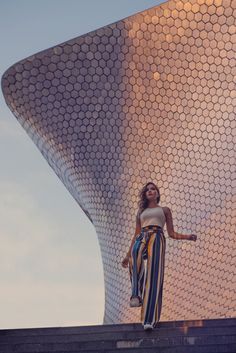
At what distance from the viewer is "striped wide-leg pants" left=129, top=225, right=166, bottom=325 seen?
345 inches

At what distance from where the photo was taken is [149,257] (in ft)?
29.3

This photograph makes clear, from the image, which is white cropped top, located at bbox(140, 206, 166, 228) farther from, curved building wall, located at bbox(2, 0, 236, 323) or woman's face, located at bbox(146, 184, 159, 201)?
curved building wall, located at bbox(2, 0, 236, 323)

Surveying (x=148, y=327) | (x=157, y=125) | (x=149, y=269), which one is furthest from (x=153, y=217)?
(x=157, y=125)

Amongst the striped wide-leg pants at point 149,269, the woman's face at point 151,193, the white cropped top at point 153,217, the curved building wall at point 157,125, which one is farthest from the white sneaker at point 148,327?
the curved building wall at point 157,125

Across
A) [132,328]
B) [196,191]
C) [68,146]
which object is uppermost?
[68,146]

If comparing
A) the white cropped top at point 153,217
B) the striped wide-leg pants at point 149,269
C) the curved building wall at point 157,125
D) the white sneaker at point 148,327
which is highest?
the curved building wall at point 157,125

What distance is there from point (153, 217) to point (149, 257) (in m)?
0.50

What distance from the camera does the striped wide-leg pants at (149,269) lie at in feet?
28.7

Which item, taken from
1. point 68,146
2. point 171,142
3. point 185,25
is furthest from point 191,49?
point 68,146

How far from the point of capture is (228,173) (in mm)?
16141

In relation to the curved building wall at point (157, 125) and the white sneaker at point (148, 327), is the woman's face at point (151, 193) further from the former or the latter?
the curved building wall at point (157, 125)

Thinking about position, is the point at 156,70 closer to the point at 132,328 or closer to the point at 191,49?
the point at 191,49

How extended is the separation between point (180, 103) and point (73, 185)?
314cm

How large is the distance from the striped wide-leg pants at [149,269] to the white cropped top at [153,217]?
53 millimetres
